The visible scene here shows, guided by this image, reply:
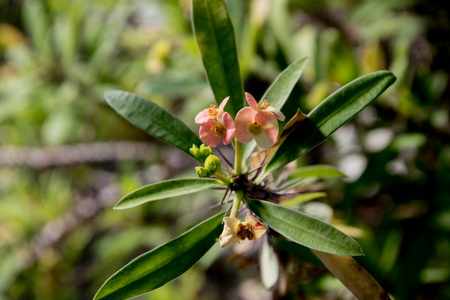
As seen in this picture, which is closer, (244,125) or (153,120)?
(244,125)

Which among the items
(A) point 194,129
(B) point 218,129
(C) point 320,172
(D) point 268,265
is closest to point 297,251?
(D) point 268,265

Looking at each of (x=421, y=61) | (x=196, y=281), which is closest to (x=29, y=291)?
(x=196, y=281)

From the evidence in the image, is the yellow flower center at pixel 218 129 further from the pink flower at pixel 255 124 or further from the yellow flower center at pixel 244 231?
the yellow flower center at pixel 244 231

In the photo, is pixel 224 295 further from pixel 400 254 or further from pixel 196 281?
pixel 400 254

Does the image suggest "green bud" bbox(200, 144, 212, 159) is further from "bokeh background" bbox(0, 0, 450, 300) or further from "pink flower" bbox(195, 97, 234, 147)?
"bokeh background" bbox(0, 0, 450, 300)

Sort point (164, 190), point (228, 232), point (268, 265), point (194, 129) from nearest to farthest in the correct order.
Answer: point (228, 232)
point (164, 190)
point (268, 265)
point (194, 129)

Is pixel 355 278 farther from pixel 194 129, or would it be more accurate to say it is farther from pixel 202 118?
pixel 194 129

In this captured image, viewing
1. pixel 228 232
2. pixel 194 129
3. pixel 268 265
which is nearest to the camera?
pixel 228 232

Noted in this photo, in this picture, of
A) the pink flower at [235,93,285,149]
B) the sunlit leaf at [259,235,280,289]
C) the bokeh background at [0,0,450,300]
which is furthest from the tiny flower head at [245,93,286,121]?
the bokeh background at [0,0,450,300]
